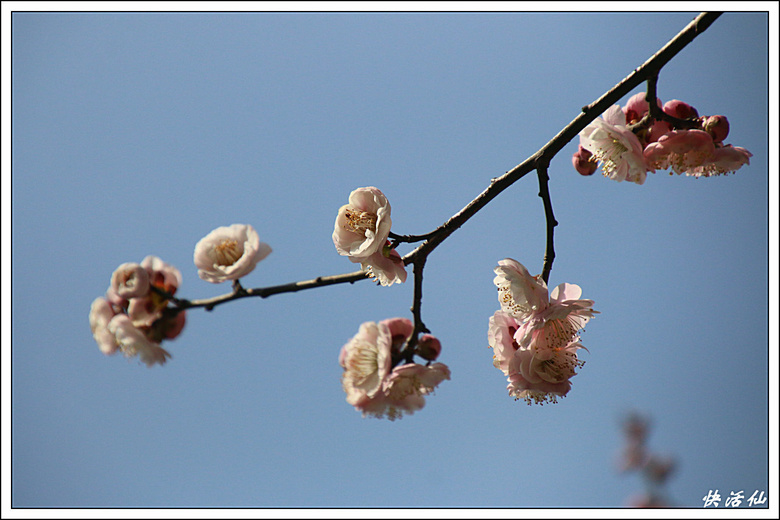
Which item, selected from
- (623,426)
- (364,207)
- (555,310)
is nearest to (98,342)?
(364,207)

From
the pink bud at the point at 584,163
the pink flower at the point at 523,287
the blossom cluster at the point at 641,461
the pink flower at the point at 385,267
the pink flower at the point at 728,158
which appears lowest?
the blossom cluster at the point at 641,461

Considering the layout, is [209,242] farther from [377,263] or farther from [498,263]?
[498,263]

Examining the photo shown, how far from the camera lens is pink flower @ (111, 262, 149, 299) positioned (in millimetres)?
1439

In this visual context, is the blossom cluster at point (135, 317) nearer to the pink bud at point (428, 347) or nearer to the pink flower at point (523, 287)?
the pink bud at point (428, 347)

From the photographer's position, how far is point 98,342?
4.95 ft

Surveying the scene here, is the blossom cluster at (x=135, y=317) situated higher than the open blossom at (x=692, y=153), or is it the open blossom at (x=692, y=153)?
the open blossom at (x=692, y=153)

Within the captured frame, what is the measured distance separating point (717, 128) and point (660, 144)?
187 millimetres

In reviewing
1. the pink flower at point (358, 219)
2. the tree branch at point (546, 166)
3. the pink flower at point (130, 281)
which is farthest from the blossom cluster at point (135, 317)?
the pink flower at point (358, 219)

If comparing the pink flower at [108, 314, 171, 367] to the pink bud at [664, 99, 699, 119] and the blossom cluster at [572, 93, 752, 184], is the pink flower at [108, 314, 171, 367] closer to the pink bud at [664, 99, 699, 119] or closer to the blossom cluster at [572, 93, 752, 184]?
the blossom cluster at [572, 93, 752, 184]

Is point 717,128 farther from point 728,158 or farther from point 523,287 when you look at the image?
point 523,287

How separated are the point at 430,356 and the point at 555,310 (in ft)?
1.36

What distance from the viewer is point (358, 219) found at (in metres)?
1.30

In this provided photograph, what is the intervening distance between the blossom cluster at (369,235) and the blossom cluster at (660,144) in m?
0.65

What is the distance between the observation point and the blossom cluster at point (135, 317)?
143 centimetres
